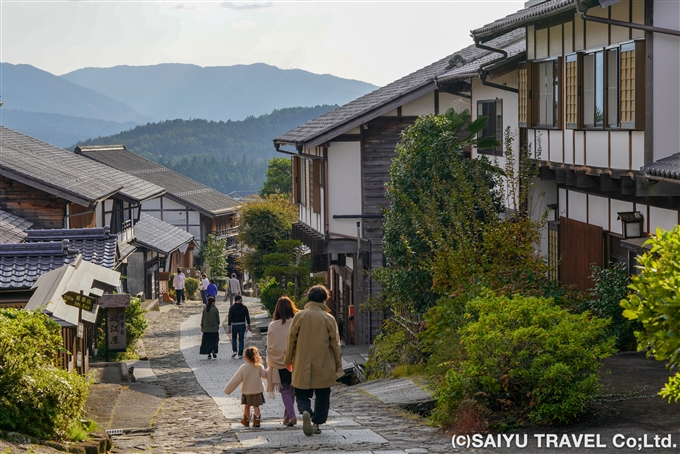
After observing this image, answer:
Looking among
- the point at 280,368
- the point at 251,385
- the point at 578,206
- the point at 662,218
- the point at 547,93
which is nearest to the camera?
the point at 280,368

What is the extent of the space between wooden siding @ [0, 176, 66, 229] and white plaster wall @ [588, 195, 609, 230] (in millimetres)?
14785

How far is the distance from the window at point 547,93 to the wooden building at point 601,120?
0.02m

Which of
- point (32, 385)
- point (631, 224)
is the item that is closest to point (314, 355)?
point (32, 385)

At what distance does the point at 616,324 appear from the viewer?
42.8 feet

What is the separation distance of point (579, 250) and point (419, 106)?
30.8 ft

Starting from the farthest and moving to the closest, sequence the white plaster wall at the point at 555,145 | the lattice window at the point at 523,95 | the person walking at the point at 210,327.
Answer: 1. the person walking at the point at 210,327
2. the lattice window at the point at 523,95
3. the white plaster wall at the point at 555,145

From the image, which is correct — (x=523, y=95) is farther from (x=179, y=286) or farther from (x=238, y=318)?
(x=179, y=286)

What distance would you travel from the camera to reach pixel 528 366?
870 centimetres

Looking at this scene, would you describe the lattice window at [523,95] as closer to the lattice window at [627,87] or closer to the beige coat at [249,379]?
the lattice window at [627,87]

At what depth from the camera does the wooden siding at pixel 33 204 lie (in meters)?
23.2

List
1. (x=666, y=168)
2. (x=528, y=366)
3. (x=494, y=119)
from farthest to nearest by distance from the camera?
1. (x=494, y=119)
2. (x=666, y=168)
3. (x=528, y=366)

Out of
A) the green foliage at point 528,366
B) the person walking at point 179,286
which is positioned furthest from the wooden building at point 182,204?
the green foliage at point 528,366

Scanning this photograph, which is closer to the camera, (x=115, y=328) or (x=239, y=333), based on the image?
(x=115, y=328)

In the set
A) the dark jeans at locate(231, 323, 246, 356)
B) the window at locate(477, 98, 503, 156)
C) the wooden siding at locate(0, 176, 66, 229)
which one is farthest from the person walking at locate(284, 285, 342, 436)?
the wooden siding at locate(0, 176, 66, 229)
